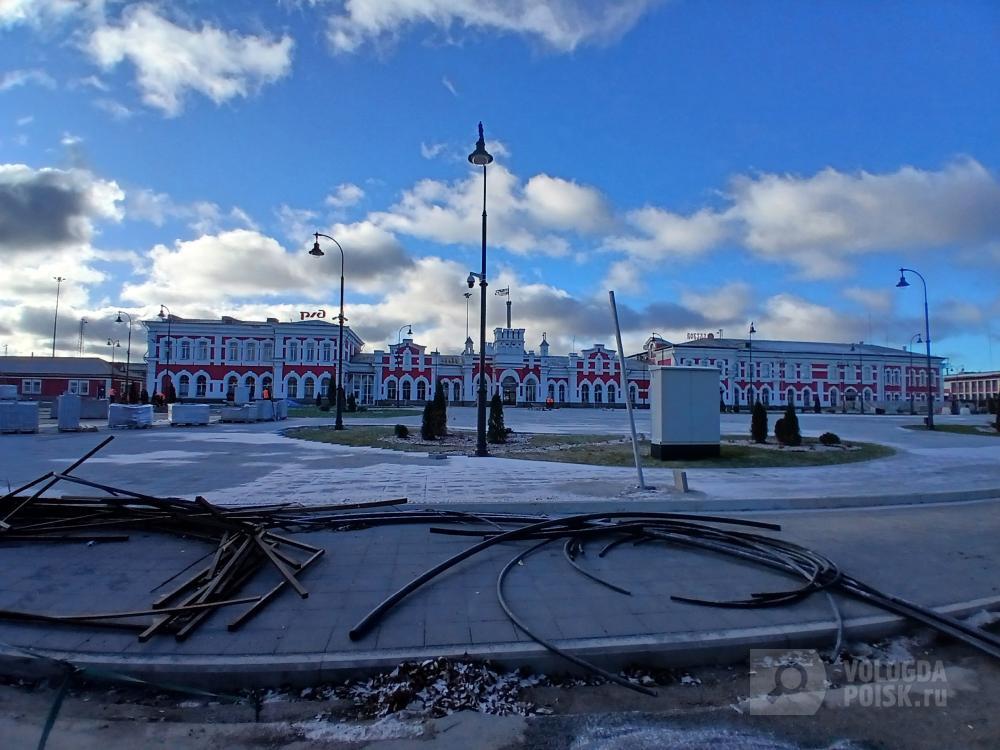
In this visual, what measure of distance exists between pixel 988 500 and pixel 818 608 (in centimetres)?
764

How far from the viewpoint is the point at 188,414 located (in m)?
27.1

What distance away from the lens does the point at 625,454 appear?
15117 mm

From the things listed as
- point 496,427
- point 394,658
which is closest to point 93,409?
point 496,427

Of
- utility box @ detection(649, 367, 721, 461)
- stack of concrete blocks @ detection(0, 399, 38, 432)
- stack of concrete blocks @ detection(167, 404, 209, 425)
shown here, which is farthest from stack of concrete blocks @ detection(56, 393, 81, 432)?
utility box @ detection(649, 367, 721, 461)

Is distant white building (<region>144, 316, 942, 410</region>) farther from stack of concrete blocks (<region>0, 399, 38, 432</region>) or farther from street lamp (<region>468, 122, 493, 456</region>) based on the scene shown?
street lamp (<region>468, 122, 493, 456</region>)

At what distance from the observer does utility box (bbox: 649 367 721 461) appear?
561 inches

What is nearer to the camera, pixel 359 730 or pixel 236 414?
pixel 359 730

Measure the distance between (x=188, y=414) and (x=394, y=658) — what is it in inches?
1090

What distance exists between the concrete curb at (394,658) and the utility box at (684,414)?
409 inches

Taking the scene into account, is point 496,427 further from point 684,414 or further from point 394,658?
point 394,658

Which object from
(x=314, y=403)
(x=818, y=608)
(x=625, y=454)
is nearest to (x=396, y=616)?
(x=818, y=608)

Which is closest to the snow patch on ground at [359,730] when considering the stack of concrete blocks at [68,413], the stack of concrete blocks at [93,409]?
the stack of concrete blocks at [68,413]

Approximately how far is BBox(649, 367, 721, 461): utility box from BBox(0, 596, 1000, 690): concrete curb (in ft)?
34.1

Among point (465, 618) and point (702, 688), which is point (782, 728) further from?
point (465, 618)
